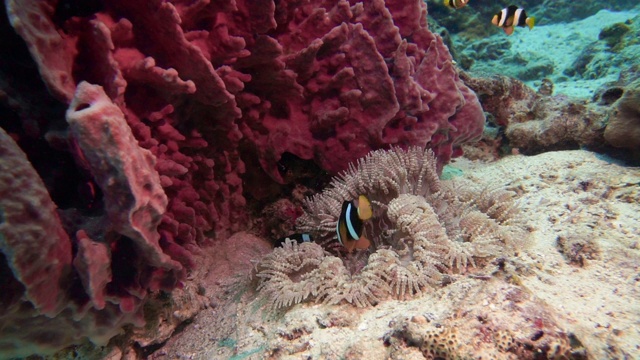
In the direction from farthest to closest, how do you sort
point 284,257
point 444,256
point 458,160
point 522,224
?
1. point 458,160
2. point 522,224
3. point 284,257
4. point 444,256

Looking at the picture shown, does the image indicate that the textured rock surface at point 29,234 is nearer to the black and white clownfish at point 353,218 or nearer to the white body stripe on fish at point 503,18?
the black and white clownfish at point 353,218

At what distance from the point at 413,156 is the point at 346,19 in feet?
4.33

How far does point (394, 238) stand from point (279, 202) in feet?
4.12

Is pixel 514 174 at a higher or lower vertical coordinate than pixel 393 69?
lower

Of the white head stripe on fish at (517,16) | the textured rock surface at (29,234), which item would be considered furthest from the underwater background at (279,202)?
the white head stripe on fish at (517,16)

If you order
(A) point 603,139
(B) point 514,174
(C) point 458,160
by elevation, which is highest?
(A) point 603,139

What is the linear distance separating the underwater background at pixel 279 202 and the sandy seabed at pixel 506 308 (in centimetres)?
1

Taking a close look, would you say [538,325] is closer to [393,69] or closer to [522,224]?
[522,224]

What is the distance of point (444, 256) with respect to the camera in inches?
88.0

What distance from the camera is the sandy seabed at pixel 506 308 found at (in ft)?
5.28

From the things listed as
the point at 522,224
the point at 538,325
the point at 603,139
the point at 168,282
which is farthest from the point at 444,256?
the point at 603,139

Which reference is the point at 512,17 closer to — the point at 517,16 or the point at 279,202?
the point at 517,16

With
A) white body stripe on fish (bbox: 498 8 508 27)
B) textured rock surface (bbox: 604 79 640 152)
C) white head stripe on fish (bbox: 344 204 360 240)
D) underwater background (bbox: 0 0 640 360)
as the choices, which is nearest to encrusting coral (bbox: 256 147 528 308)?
underwater background (bbox: 0 0 640 360)

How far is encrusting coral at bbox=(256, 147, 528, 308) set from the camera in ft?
7.24
